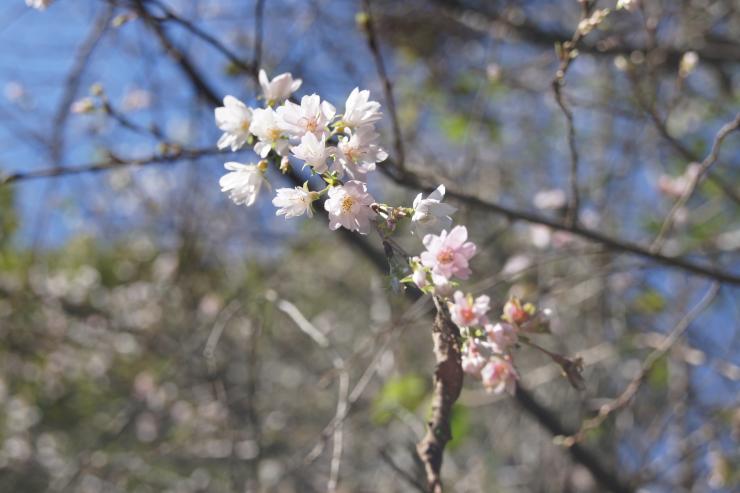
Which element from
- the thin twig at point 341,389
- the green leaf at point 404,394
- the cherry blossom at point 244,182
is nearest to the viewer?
the cherry blossom at point 244,182

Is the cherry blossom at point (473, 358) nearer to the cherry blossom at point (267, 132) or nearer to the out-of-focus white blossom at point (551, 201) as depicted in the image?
the cherry blossom at point (267, 132)

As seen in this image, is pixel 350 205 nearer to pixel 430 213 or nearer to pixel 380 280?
pixel 430 213

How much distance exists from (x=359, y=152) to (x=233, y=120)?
0.90 feet

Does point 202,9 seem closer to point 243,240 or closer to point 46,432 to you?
point 243,240

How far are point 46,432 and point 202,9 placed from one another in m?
3.03

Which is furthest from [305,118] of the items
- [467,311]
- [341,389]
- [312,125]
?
[341,389]

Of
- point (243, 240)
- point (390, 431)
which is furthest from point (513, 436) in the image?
point (243, 240)

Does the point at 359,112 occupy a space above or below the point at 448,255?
above

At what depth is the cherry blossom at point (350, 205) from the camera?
111 cm

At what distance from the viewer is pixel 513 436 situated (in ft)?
13.8

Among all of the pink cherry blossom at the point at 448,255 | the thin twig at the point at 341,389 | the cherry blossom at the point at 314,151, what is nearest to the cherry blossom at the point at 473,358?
the pink cherry blossom at the point at 448,255

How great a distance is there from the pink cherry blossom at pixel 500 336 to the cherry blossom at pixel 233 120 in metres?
0.56

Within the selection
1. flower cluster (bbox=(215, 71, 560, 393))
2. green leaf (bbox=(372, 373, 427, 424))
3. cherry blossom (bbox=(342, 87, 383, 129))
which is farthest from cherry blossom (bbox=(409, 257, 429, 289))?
green leaf (bbox=(372, 373, 427, 424))

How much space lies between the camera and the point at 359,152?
45.6 inches
